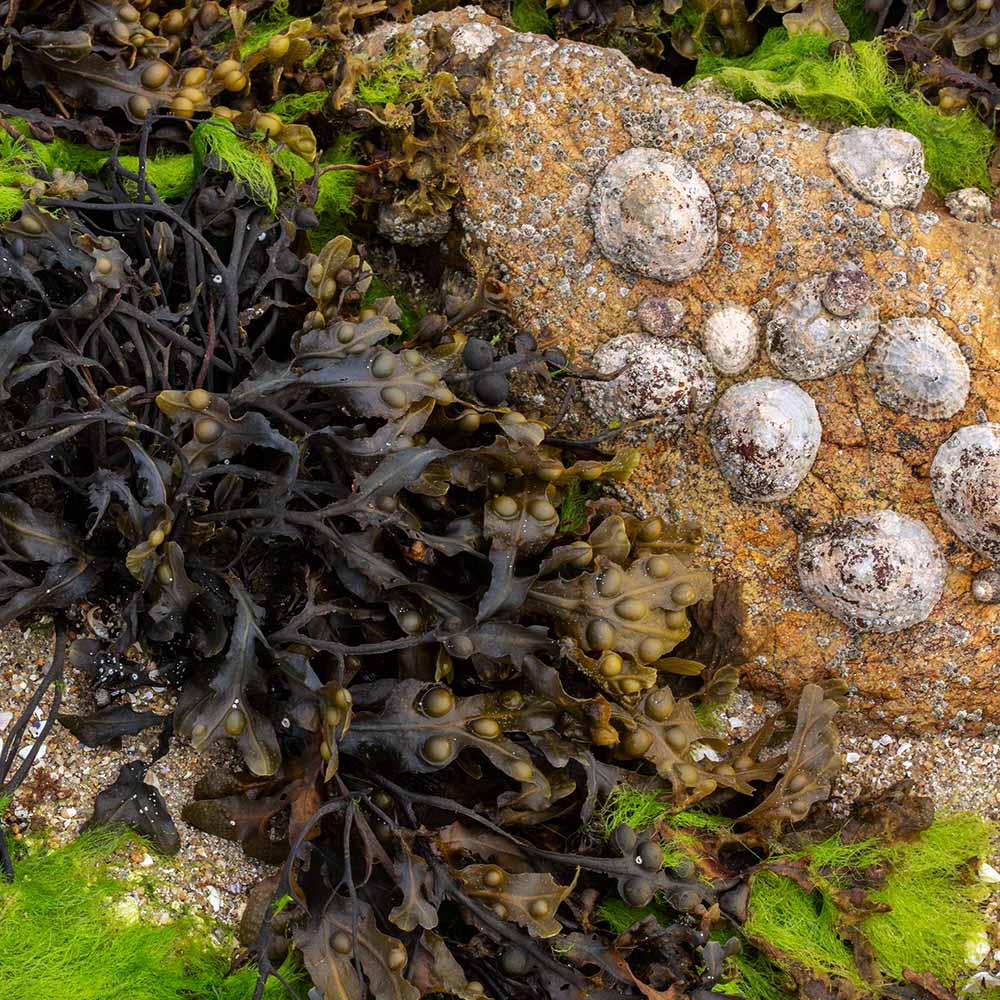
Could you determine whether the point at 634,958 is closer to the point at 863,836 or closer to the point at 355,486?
the point at 863,836

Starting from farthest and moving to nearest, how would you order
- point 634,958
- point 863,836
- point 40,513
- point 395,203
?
1. point 395,203
2. point 863,836
3. point 634,958
4. point 40,513

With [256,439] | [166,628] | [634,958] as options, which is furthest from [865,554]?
[166,628]

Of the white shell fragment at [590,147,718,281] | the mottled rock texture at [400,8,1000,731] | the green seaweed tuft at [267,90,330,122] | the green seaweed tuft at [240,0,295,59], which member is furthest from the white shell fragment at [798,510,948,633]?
the green seaweed tuft at [240,0,295,59]

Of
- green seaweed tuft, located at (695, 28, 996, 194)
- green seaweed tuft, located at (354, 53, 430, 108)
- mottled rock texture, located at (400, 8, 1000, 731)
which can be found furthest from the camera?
green seaweed tuft, located at (695, 28, 996, 194)

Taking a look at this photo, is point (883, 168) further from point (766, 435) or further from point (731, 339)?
point (766, 435)

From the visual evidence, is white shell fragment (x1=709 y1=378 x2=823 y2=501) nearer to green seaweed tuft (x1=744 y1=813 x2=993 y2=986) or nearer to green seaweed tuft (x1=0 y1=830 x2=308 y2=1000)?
green seaweed tuft (x1=744 y1=813 x2=993 y2=986)

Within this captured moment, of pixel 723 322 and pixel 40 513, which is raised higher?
pixel 723 322

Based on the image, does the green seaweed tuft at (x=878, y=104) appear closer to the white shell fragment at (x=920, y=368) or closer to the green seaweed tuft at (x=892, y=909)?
the white shell fragment at (x=920, y=368)
